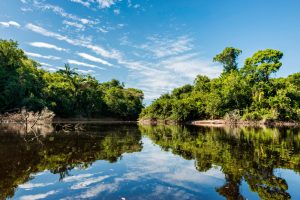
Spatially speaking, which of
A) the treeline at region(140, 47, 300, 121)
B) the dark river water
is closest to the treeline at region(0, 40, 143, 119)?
the treeline at region(140, 47, 300, 121)

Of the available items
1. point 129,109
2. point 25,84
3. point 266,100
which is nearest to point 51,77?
point 25,84

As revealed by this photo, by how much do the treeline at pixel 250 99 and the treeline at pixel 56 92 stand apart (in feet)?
55.7

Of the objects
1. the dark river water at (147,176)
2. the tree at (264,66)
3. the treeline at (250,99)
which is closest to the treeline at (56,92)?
the treeline at (250,99)

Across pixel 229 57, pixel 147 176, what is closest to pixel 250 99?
pixel 229 57

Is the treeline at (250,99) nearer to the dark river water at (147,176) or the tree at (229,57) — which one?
the tree at (229,57)

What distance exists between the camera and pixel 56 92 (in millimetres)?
62500

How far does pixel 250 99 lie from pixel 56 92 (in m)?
45.4

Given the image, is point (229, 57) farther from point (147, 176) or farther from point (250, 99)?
point (147, 176)

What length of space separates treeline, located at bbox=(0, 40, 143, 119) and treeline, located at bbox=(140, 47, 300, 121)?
17.0 m

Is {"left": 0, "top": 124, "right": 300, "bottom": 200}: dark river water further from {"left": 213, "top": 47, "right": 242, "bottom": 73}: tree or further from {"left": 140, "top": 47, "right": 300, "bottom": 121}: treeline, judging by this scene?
{"left": 213, "top": 47, "right": 242, "bottom": 73}: tree

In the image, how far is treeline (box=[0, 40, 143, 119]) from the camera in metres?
47.8

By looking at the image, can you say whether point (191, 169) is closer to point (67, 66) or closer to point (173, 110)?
point (173, 110)

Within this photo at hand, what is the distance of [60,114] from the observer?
6625cm

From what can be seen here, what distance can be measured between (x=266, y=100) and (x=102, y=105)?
4950cm
